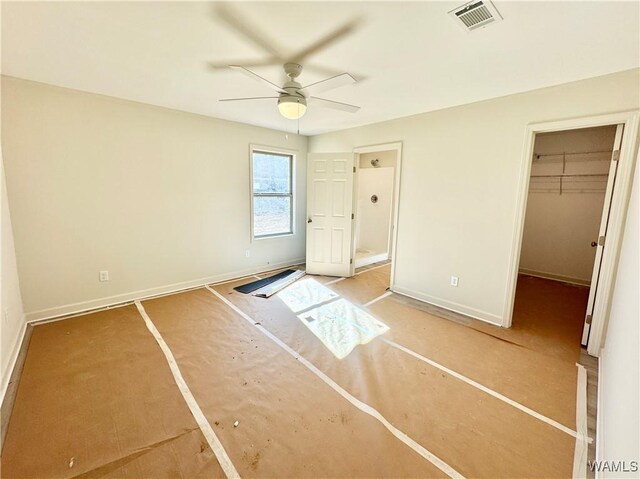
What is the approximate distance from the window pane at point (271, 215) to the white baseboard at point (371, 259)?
1512mm

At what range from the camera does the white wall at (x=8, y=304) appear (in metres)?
2.06

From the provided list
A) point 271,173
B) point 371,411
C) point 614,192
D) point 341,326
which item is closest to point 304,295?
point 341,326

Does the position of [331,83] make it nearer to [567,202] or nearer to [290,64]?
[290,64]

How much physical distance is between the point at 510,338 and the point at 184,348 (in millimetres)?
3178

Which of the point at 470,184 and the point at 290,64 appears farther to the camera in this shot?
the point at 470,184

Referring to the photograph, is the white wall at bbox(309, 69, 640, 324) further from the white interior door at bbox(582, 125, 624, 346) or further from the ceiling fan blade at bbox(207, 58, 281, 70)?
the ceiling fan blade at bbox(207, 58, 281, 70)

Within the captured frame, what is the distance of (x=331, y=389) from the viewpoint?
2047mm

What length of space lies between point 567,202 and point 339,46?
4813 millimetres

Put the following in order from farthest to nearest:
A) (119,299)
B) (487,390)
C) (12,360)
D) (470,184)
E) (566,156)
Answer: (566,156) → (119,299) → (470,184) → (12,360) → (487,390)

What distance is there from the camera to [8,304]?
2281 mm

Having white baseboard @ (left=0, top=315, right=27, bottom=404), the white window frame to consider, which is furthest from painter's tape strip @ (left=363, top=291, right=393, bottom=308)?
white baseboard @ (left=0, top=315, right=27, bottom=404)

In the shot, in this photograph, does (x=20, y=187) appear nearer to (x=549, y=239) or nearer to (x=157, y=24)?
(x=157, y=24)

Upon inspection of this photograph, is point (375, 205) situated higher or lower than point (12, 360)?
higher

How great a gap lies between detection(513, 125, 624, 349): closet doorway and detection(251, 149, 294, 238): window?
3.82m
